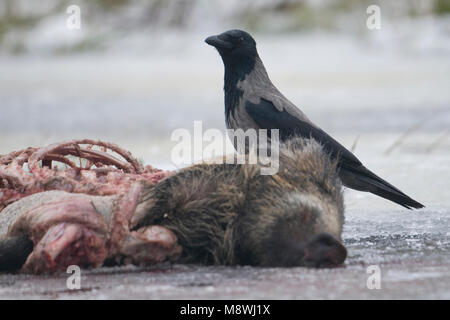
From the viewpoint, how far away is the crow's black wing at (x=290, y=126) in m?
4.70

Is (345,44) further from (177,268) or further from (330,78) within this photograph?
(177,268)

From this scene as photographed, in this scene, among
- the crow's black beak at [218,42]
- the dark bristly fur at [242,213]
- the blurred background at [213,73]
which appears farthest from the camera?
the blurred background at [213,73]

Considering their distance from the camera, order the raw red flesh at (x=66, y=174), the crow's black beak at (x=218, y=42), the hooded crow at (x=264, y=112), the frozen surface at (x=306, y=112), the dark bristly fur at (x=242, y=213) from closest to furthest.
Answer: the frozen surface at (x=306, y=112), the dark bristly fur at (x=242, y=213), the raw red flesh at (x=66, y=174), the hooded crow at (x=264, y=112), the crow's black beak at (x=218, y=42)

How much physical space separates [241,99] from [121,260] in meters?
1.95

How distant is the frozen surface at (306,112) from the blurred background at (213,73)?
0.03 meters

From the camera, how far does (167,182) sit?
3.42 meters

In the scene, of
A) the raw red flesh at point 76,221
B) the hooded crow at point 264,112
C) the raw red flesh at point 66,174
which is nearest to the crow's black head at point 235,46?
the hooded crow at point 264,112

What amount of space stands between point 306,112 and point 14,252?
690 centimetres

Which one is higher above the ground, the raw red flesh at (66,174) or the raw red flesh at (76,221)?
the raw red flesh at (66,174)

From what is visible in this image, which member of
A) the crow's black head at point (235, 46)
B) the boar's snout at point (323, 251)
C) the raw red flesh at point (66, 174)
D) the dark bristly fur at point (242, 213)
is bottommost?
the boar's snout at point (323, 251)

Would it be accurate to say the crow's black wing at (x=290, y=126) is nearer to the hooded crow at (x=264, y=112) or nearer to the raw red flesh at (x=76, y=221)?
the hooded crow at (x=264, y=112)

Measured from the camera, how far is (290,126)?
4832 mm

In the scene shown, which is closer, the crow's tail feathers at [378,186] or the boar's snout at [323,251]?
the boar's snout at [323,251]

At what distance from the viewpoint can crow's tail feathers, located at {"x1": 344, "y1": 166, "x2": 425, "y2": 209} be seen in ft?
14.9
